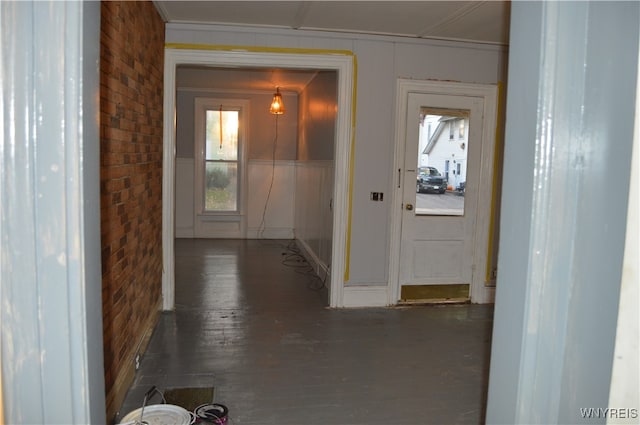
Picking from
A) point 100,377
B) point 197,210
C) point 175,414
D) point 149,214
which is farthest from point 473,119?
point 197,210

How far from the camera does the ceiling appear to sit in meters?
3.59

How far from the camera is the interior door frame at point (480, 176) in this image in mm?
4609

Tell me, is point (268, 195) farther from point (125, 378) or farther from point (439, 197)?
point (125, 378)

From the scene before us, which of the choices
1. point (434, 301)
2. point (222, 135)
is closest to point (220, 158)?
point (222, 135)

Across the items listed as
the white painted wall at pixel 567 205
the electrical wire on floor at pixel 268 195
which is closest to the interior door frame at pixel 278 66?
the white painted wall at pixel 567 205

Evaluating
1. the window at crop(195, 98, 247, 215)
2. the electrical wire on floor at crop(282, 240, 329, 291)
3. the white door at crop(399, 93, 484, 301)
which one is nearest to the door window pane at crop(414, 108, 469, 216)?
the white door at crop(399, 93, 484, 301)

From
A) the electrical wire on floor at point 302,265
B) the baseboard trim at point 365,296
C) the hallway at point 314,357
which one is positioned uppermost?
the baseboard trim at point 365,296

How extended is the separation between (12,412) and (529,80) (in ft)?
3.93

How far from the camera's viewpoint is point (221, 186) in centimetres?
850

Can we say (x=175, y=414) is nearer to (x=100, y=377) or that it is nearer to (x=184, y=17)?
(x=100, y=377)

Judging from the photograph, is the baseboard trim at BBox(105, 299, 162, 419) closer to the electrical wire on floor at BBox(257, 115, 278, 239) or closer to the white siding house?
the white siding house

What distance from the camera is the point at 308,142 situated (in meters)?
7.29

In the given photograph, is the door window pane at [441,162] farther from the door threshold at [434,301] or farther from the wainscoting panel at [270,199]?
the wainscoting panel at [270,199]

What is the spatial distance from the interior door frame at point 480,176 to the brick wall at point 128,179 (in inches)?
85.0
